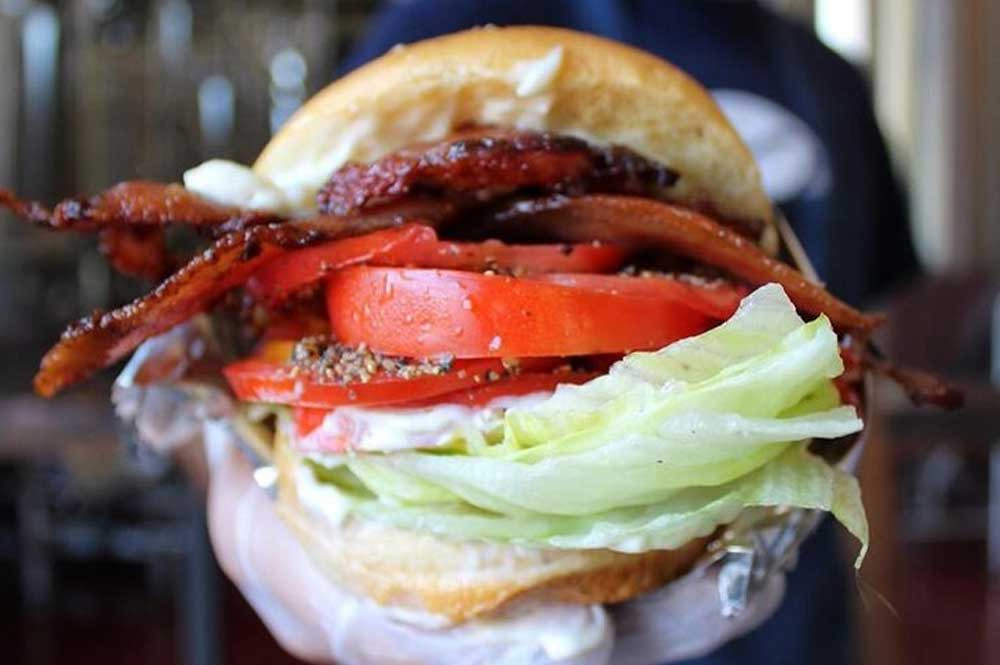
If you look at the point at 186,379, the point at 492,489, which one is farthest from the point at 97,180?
the point at 492,489

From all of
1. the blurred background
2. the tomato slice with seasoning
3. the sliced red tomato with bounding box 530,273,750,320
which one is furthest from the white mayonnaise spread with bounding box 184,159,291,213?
the blurred background

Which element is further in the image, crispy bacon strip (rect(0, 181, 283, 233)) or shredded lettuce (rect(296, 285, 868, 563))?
crispy bacon strip (rect(0, 181, 283, 233))

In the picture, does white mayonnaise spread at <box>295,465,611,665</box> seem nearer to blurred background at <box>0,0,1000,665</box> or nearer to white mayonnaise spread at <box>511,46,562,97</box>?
white mayonnaise spread at <box>511,46,562,97</box>

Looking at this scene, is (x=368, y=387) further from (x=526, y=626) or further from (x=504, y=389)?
(x=526, y=626)

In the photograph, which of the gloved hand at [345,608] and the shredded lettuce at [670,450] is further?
Result: the gloved hand at [345,608]

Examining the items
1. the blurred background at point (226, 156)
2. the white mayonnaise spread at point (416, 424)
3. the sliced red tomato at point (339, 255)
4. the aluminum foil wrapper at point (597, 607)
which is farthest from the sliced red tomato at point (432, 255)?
the blurred background at point (226, 156)

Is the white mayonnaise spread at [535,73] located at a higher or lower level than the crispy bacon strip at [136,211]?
higher

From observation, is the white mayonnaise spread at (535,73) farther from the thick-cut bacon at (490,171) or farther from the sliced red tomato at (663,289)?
the sliced red tomato at (663,289)
